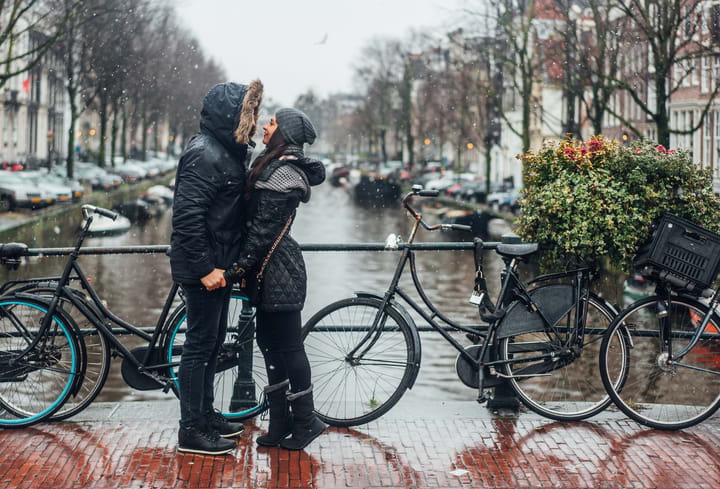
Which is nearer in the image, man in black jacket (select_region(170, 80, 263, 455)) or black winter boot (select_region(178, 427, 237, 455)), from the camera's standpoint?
man in black jacket (select_region(170, 80, 263, 455))

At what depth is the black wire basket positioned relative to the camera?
190 inches

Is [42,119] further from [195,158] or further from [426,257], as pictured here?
[195,158]

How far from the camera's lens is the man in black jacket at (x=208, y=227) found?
428 cm

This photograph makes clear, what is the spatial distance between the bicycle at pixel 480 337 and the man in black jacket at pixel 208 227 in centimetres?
66

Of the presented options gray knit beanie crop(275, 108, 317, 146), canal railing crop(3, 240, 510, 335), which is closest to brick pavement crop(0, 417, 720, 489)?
canal railing crop(3, 240, 510, 335)

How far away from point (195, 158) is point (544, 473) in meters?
2.17

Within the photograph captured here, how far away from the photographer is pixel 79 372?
4902 mm

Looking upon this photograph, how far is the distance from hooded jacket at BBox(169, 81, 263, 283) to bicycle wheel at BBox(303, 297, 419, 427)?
0.83 meters

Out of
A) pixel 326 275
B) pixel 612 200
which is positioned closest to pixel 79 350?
pixel 612 200

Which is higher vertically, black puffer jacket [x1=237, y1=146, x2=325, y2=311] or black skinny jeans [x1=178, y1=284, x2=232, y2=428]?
black puffer jacket [x1=237, y1=146, x2=325, y2=311]

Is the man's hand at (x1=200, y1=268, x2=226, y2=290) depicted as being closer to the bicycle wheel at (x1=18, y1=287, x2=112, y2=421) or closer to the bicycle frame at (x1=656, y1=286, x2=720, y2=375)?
the bicycle wheel at (x1=18, y1=287, x2=112, y2=421)

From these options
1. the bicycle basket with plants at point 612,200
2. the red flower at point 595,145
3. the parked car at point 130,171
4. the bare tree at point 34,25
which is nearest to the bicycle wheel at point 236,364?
the bicycle basket with plants at point 612,200

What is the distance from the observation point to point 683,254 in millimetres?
4871

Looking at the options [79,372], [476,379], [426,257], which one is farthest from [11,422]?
[426,257]
